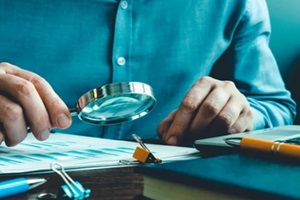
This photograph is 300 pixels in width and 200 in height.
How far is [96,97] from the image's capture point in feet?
2.20

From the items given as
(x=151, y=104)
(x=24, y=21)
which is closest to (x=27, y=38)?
(x=24, y=21)

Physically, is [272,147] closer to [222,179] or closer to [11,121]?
[222,179]

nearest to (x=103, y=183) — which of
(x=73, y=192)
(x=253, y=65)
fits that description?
(x=73, y=192)

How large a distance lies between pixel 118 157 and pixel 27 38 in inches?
22.4

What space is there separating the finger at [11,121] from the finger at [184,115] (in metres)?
0.24

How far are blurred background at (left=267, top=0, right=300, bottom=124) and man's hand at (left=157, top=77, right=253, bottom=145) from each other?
96 centimetres

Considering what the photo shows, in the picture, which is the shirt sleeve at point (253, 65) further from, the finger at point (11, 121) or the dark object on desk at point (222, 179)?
the dark object on desk at point (222, 179)

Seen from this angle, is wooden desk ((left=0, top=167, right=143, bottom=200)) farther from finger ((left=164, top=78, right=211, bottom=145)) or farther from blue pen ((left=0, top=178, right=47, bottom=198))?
finger ((left=164, top=78, right=211, bottom=145))

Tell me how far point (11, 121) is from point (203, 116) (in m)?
0.30

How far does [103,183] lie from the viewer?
57 cm

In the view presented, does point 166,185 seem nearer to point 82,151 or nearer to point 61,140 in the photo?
point 82,151

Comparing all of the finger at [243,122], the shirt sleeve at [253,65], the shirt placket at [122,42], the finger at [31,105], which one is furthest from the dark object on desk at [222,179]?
the shirt sleeve at [253,65]

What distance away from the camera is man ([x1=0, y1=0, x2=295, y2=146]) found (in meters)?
0.89

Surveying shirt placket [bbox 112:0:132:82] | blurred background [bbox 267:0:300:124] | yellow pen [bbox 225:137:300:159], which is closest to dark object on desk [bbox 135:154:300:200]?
yellow pen [bbox 225:137:300:159]
